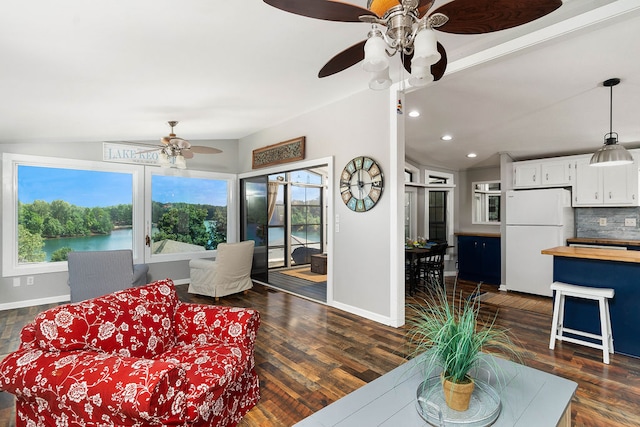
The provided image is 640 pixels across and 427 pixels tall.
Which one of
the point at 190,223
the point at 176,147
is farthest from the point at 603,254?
the point at 190,223

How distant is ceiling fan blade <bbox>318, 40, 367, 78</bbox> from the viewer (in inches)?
65.3

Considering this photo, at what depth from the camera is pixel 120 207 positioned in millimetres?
5125

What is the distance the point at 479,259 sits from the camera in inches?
236

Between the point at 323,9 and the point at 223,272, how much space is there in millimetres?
3969

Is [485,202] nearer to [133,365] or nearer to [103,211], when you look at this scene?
[133,365]

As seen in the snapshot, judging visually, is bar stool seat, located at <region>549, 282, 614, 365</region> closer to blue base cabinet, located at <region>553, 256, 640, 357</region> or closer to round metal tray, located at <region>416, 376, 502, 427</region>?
blue base cabinet, located at <region>553, 256, 640, 357</region>

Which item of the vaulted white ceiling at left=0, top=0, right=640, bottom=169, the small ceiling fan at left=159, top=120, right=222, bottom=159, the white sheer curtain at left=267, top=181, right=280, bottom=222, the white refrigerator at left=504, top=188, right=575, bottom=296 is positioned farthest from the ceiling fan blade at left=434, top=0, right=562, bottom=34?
the white sheer curtain at left=267, top=181, right=280, bottom=222

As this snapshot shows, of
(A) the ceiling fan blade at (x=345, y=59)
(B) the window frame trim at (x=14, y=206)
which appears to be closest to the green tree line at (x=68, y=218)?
(B) the window frame trim at (x=14, y=206)

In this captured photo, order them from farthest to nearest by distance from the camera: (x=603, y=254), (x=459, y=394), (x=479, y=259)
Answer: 1. (x=479, y=259)
2. (x=603, y=254)
3. (x=459, y=394)

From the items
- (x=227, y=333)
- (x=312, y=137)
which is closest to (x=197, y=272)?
(x=312, y=137)

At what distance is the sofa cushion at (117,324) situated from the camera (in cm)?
150

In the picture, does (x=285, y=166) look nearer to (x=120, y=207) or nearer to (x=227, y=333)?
(x=120, y=207)

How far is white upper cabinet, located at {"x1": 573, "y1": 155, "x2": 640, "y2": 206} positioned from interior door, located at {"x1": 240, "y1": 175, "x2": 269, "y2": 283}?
518 centimetres

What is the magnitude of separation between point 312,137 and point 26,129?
349 cm
